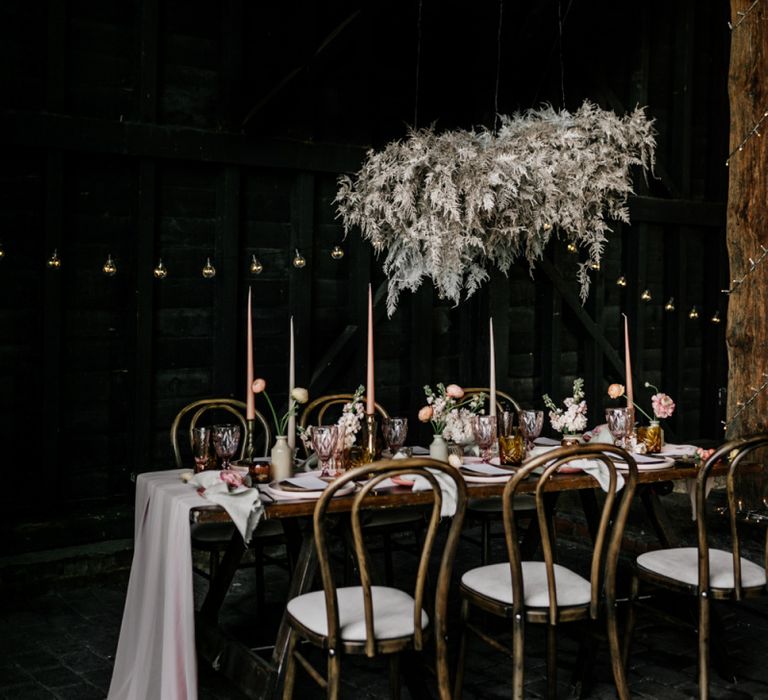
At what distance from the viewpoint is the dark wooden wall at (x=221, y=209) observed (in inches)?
185

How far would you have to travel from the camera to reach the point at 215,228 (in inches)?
206

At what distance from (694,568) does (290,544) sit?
1.67 m

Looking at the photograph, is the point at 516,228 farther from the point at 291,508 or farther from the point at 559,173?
the point at 291,508

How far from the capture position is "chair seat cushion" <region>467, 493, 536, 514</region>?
4.25 m

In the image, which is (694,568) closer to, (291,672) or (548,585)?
(548,585)

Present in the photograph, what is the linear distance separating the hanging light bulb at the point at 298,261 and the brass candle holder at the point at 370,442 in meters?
2.01

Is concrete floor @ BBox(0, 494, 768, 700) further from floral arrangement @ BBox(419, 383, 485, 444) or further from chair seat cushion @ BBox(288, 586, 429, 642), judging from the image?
floral arrangement @ BBox(419, 383, 485, 444)

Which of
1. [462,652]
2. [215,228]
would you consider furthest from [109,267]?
[462,652]

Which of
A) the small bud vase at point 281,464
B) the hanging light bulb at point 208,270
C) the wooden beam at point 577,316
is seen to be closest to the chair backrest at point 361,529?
the small bud vase at point 281,464

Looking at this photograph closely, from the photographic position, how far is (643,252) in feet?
23.3

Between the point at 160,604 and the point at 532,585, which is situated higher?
the point at 532,585

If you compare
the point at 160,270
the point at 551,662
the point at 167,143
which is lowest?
the point at 551,662

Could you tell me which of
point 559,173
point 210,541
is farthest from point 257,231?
point 210,541

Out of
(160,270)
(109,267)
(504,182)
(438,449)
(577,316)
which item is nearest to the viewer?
(438,449)
